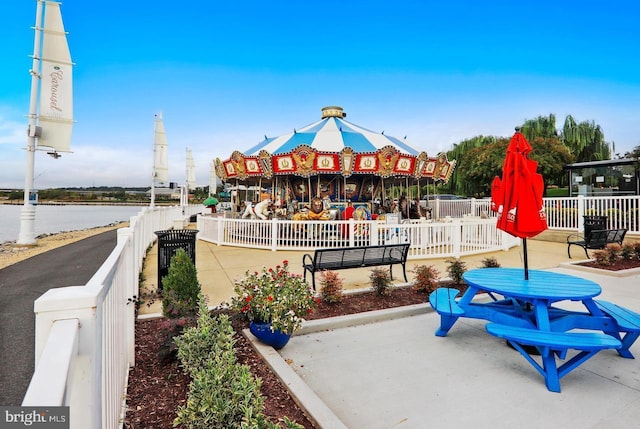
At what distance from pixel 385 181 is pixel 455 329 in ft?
53.3

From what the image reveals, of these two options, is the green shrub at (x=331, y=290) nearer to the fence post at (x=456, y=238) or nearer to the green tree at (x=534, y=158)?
the fence post at (x=456, y=238)

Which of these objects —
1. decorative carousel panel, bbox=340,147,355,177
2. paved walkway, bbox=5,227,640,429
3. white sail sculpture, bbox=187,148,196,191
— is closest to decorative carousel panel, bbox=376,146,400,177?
decorative carousel panel, bbox=340,147,355,177

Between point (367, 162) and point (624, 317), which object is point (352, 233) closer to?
point (367, 162)

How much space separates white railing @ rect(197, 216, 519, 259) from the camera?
10664 millimetres

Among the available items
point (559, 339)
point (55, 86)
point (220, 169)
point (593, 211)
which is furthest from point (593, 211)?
point (55, 86)

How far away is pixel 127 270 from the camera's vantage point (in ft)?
11.8

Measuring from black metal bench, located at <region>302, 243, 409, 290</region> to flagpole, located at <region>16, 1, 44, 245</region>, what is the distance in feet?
44.4

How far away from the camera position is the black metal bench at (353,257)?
6535mm

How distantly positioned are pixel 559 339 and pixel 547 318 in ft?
1.67

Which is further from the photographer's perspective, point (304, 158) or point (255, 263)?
point (304, 158)

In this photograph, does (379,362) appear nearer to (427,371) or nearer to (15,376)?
(427,371)

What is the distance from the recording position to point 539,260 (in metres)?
10.2

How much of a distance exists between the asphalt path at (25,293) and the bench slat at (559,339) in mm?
4424

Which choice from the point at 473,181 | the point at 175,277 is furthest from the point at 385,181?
the point at 175,277
